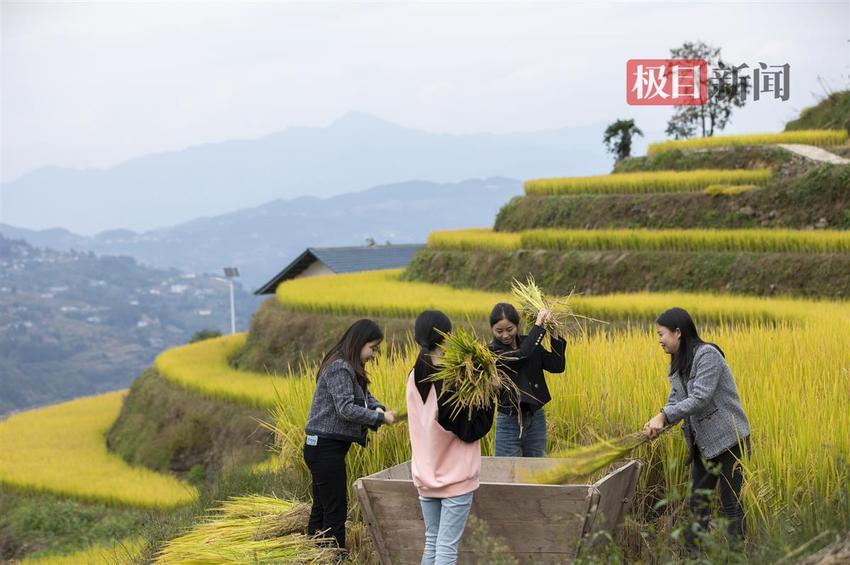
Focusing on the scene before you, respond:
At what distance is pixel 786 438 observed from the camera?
599cm

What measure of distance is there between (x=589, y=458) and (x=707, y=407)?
2.11 feet

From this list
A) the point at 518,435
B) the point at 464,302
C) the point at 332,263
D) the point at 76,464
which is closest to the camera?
the point at 518,435

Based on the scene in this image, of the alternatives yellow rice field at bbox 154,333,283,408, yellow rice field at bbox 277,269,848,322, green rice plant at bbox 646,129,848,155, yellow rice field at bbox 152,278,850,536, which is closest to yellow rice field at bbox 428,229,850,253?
yellow rice field at bbox 277,269,848,322

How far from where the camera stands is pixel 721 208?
19.3m

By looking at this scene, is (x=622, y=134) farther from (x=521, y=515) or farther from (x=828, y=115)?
(x=521, y=515)

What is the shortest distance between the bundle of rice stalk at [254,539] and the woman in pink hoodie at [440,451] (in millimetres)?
1087

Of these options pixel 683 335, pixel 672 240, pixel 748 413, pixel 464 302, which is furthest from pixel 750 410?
pixel 672 240

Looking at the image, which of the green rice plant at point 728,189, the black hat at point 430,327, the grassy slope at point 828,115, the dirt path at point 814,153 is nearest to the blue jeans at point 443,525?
the black hat at point 430,327

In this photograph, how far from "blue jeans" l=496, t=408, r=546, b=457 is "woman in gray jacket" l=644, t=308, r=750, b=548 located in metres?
0.93

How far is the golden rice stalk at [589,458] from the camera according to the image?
549 cm

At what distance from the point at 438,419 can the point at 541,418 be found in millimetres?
1260

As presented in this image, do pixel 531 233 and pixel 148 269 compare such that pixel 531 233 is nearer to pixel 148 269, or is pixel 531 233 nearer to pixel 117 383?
pixel 117 383

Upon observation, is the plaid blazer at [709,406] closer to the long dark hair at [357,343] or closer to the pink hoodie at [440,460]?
the pink hoodie at [440,460]

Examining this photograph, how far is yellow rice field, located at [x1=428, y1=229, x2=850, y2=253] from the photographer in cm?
1692
